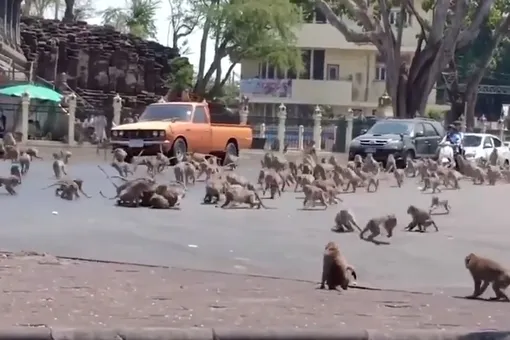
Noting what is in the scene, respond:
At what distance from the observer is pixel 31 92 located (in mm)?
41156

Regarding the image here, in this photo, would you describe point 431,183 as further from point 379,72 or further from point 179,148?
point 379,72

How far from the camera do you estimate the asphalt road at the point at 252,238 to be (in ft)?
39.6

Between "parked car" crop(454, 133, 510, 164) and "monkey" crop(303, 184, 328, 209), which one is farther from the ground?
"parked car" crop(454, 133, 510, 164)

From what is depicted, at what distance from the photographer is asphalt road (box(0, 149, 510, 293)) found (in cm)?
1206

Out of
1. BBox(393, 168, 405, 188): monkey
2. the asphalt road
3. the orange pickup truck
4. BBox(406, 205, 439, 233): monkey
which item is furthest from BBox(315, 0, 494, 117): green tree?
BBox(406, 205, 439, 233): monkey

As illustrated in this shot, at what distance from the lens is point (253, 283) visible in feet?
35.4

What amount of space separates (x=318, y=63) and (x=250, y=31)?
6190 millimetres

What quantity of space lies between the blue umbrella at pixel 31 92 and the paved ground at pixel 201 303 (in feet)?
100.0

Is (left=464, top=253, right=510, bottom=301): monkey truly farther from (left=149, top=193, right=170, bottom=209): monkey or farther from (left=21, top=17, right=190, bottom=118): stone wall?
(left=21, top=17, right=190, bottom=118): stone wall

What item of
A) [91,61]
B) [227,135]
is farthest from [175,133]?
[91,61]

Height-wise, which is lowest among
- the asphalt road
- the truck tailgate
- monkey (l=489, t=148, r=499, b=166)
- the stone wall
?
the asphalt road

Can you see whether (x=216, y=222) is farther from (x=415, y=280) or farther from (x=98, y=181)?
(x=98, y=181)

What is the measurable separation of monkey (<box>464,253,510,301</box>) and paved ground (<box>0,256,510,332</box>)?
237mm

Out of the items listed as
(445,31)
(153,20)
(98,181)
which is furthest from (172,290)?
(153,20)
